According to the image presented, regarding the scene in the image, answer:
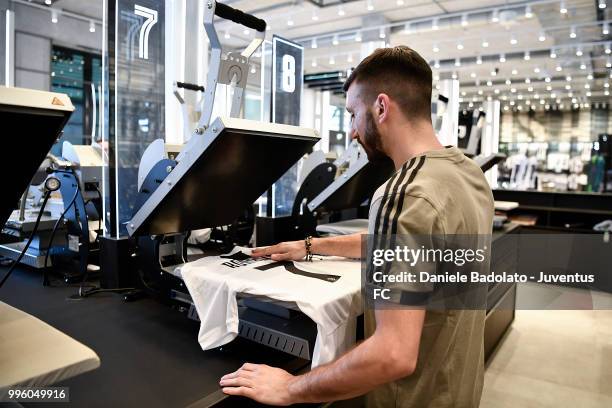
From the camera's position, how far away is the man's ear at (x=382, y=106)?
47.0 inches

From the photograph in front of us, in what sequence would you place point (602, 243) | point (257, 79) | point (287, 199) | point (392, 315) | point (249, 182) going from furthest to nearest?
point (257, 79)
point (602, 243)
point (287, 199)
point (249, 182)
point (392, 315)

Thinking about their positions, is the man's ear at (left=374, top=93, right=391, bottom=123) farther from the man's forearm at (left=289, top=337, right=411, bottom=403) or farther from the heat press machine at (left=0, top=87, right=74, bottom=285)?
the heat press machine at (left=0, top=87, right=74, bottom=285)

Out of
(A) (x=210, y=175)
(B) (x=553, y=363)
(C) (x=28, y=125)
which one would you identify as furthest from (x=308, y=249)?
(B) (x=553, y=363)

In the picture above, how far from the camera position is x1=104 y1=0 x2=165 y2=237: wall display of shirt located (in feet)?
7.69

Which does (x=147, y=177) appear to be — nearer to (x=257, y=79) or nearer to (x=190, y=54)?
(x=190, y=54)

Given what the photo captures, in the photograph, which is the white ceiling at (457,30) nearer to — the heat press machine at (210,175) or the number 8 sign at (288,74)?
the number 8 sign at (288,74)

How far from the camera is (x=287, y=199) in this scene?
4.18 m

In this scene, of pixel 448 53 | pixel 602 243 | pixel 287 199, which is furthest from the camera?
pixel 448 53

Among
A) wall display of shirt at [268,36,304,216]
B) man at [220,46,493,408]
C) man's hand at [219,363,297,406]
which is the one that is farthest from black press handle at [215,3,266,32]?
wall display of shirt at [268,36,304,216]

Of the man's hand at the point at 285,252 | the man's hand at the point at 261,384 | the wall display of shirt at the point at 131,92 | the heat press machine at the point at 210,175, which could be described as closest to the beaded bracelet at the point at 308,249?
the man's hand at the point at 285,252

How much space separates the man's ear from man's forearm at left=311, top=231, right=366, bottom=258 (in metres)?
0.80

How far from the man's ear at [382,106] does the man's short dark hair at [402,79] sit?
0.6 inches

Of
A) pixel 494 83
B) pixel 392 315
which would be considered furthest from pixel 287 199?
pixel 494 83

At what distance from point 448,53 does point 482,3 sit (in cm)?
310
